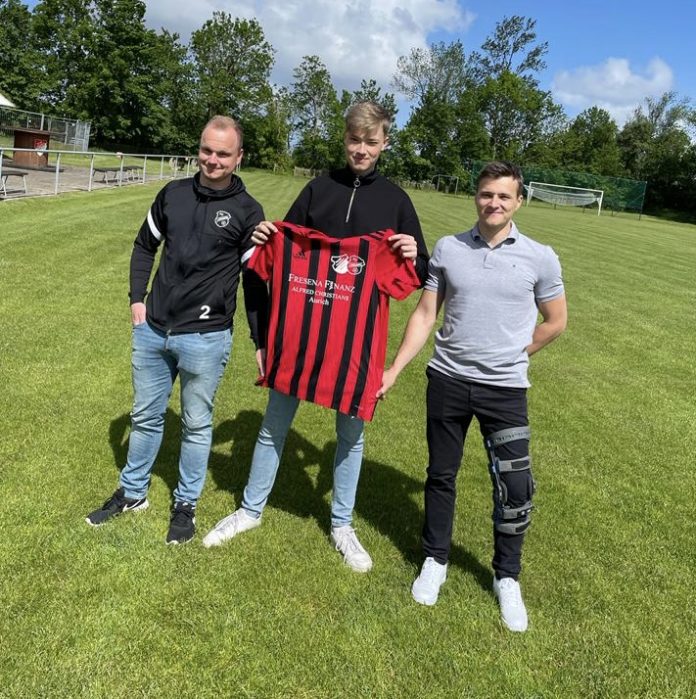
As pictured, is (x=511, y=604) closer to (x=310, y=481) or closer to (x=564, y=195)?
(x=310, y=481)

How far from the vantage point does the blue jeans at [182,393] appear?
3.07 m

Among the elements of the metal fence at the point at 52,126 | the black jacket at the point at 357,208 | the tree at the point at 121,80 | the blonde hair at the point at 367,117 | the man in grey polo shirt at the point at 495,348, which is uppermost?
the tree at the point at 121,80

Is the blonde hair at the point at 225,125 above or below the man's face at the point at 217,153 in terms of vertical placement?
above

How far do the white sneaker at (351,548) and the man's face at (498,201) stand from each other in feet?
5.69

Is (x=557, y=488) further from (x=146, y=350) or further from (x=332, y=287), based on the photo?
(x=146, y=350)

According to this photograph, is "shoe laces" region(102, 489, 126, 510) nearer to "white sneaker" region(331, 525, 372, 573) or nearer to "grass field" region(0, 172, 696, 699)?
"grass field" region(0, 172, 696, 699)

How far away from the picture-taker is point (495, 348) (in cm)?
281

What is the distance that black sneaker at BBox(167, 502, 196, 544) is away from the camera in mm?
3207

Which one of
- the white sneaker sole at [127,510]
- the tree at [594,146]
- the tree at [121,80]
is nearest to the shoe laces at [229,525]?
the white sneaker sole at [127,510]

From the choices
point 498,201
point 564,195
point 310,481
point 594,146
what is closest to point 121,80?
point 564,195

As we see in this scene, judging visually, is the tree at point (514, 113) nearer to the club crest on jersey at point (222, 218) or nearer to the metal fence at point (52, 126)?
the metal fence at point (52, 126)

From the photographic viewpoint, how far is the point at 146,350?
311cm

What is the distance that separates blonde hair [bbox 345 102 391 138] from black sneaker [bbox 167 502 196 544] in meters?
2.11

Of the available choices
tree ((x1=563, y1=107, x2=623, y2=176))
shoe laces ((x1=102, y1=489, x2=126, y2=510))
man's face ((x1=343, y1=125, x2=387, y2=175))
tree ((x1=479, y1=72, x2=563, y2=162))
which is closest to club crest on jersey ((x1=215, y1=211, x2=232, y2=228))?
man's face ((x1=343, y1=125, x2=387, y2=175))
